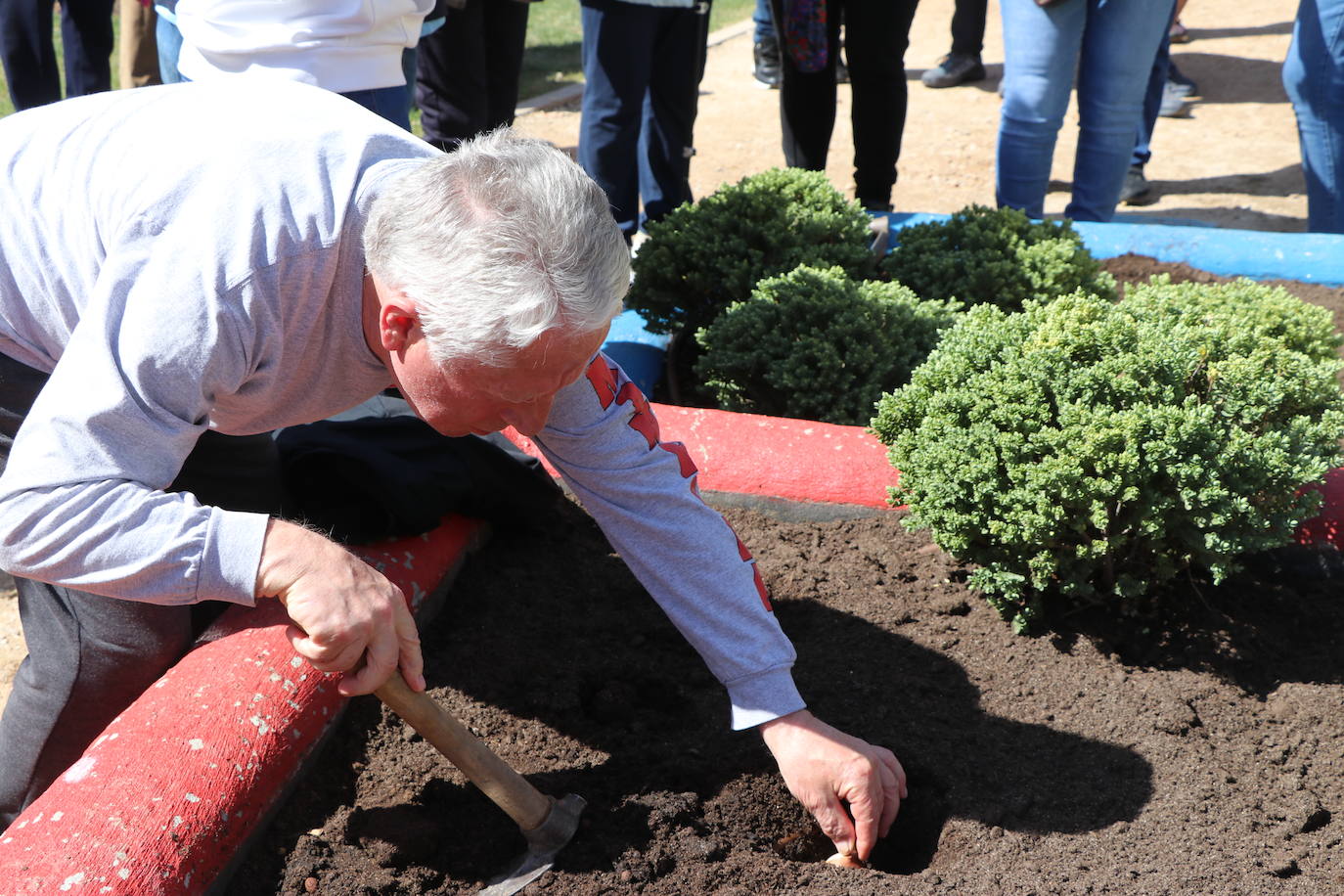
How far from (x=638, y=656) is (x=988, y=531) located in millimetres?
758

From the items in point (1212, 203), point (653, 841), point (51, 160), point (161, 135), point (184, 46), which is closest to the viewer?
point (161, 135)

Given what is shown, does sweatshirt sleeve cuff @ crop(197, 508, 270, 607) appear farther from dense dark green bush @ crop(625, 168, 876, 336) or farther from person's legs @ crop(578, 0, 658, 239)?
person's legs @ crop(578, 0, 658, 239)

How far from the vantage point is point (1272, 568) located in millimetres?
2547

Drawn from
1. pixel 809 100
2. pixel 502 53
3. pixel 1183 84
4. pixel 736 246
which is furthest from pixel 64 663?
pixel 1183 84

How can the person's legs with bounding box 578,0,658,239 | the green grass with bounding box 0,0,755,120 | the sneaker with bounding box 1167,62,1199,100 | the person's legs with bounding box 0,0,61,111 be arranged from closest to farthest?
the person's legs with bounding box 578,0,658,239 → the person's legs with bounding box 0,0,61,111 → the sneaker with bounding box 1167,62,1199,100 → the green grass with bounding box 0,0,755,120

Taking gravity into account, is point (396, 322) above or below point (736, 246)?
above

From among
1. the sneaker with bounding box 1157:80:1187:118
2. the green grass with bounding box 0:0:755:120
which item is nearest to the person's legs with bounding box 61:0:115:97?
the green grass with bounding box 0:0:755:120

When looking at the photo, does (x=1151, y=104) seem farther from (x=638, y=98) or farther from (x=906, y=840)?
(x=906, y=840)

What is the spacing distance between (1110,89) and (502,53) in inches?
89.9

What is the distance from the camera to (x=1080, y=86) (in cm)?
434

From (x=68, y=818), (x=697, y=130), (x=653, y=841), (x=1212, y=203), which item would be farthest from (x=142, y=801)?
(x=697, y=130)

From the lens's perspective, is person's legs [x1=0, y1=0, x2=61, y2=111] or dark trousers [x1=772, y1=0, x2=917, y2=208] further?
person's legs [x1=0, y1=0, x2=61, y2=111]

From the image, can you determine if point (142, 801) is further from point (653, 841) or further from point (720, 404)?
point (720, 404)

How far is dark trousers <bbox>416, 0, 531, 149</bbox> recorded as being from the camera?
4.19 m
